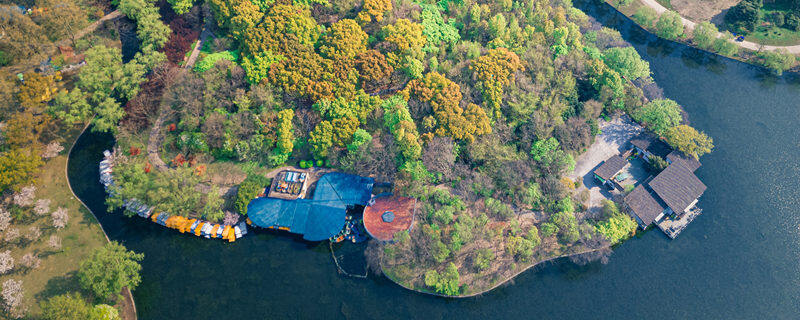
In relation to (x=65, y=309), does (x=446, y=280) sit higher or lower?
lower

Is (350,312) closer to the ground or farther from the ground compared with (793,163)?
closer to the ground

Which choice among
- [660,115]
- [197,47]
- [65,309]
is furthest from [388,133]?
[65,309]

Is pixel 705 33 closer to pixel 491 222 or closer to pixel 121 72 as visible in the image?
pixel 491 222

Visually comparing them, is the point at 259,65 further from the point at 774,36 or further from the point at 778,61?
the point at 774,36

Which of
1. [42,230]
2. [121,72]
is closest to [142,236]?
[42,230]

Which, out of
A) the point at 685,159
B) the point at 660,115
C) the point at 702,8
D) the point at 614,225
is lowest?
the point at 614,225

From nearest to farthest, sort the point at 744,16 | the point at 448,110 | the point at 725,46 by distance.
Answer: the point at 448,110, the point at 725,46, the point at 744,16

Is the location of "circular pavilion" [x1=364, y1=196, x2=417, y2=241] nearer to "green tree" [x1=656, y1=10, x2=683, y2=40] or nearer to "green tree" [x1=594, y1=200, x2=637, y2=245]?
"green tree" [x1=594, y1=200, x2=637, y2=245]

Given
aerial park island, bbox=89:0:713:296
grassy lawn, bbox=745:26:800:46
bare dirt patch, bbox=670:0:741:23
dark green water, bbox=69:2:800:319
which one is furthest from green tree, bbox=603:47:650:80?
grassy lawn, bbox=745:26:800:46

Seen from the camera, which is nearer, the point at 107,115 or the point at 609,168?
the point at 107,115
